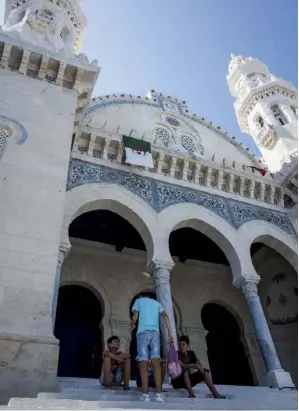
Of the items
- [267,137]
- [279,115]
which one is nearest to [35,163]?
[267,137]

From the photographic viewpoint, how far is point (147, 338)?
170 inches

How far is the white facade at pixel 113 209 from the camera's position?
16.6ft

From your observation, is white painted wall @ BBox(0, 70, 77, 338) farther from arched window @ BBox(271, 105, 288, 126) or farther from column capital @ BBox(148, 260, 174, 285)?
arched window @ BBox(271, 105, 288, 126)

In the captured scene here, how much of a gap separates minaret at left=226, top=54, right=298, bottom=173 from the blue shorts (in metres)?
8.61

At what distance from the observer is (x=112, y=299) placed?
28.6ft

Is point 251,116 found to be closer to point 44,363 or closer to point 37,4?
point 37,4

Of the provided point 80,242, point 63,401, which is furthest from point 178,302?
point 63,401

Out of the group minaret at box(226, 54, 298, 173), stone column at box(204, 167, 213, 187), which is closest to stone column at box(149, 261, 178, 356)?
stone column at box(204, 167, 213, 187)

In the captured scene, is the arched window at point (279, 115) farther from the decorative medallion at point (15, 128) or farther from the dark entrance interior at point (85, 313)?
the decorative medallion at point (15, 128)

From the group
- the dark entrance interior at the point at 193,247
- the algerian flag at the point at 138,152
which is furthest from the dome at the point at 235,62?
the algerian flag at the point at 138,152

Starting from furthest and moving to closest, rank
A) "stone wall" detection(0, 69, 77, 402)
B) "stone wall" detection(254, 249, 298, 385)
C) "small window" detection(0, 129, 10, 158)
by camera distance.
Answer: "stone wall" detection(254, 249, 298, 385), "small window" detection(0, 129, 10, 158), "stone wall" detection(0, 69, 77, 402)

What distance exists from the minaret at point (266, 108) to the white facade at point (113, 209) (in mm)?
168

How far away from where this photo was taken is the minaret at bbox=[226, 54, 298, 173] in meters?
12.3

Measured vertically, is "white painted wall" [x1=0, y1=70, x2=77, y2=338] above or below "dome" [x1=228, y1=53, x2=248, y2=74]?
below
